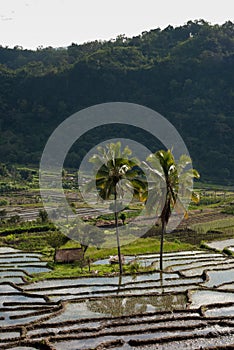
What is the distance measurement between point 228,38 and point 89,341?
477 ft

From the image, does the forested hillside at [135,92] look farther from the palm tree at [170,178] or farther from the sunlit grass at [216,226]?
the palm tree at [170,178]

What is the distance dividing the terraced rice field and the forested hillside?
277 ft

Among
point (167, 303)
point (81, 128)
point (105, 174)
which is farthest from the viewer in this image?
point (81, 128)

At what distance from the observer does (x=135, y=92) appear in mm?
142250

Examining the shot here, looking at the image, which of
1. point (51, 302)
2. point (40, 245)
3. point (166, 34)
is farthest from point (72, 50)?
point (51, 302)

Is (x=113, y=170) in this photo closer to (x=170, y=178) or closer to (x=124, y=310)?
(x=170, y=178)

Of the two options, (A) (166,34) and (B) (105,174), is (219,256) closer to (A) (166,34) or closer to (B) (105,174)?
(B) (105,174)

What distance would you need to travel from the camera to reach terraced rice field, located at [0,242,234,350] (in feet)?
60.7

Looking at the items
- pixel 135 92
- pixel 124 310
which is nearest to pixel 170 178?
pixel 124 310

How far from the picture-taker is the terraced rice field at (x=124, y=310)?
1852cm

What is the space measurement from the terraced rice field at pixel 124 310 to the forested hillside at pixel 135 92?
8429 centimetres

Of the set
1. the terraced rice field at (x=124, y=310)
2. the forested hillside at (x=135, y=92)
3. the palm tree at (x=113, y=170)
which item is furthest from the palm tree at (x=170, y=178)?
the forested hillside at (x=135, y=92)

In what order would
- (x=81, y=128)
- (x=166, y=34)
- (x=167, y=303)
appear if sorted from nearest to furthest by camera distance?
(x=167, y=303) < (x=81, y=128) < (x=166, y=34)

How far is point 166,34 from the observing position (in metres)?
184
